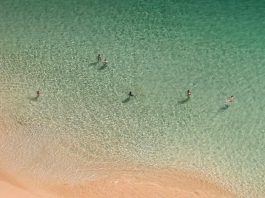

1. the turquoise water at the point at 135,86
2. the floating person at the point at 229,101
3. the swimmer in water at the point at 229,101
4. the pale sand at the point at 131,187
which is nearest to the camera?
the pale sand at the point at 131,187

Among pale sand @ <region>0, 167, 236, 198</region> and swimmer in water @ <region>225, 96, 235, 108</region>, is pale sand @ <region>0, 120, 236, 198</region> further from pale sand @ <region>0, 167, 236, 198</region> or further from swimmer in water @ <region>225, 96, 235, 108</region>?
swimmer in water @ <region>225, 96, 235, 108</region>

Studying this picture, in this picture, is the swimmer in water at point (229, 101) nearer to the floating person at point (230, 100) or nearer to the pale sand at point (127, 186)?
the floating person at point (230, 100)

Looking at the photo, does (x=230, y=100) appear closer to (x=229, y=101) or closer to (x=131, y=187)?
(x=229, y=101)

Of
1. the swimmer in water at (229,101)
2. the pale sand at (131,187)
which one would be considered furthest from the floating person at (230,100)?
the pale sand at (131,187)

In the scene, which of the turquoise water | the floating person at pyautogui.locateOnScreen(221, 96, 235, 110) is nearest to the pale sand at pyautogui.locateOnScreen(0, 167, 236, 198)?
the turquoise water

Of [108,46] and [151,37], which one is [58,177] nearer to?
[108,46]

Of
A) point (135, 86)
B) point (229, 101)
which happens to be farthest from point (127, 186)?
point (229, 101)
